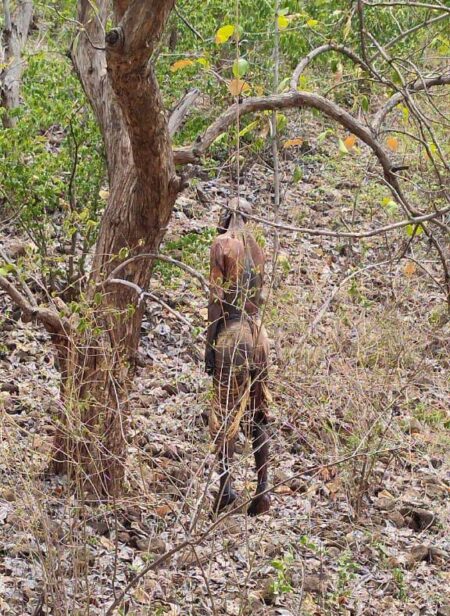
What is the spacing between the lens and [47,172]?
797cm

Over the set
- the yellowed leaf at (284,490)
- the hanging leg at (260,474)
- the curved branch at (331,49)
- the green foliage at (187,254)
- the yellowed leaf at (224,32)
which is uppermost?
the curved branch at (331,49)

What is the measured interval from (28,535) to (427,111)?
10.4m

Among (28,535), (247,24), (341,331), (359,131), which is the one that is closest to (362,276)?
(341,331)

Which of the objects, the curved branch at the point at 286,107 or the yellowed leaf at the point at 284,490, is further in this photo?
the yellowed leaf at the point at 284,490

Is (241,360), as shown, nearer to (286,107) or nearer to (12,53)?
(286,107)

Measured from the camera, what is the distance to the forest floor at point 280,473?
5.33 meters

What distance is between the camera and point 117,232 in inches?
250

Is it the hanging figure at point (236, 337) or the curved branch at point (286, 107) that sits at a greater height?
the curved branch at point (286, 107)

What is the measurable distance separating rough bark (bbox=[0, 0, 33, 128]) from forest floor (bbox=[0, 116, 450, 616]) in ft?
7.14

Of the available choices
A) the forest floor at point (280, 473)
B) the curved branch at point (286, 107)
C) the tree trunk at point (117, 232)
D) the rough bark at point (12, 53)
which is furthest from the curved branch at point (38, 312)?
the rough bark at point (12, 53)

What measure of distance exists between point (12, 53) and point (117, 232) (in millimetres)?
4911

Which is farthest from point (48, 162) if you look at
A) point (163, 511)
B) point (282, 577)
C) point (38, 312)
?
point (282, 577)

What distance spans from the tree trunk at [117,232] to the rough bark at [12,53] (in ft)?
11.3

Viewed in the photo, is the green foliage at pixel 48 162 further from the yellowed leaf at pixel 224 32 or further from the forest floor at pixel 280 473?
the yellowed leaf at pixel 224 32
